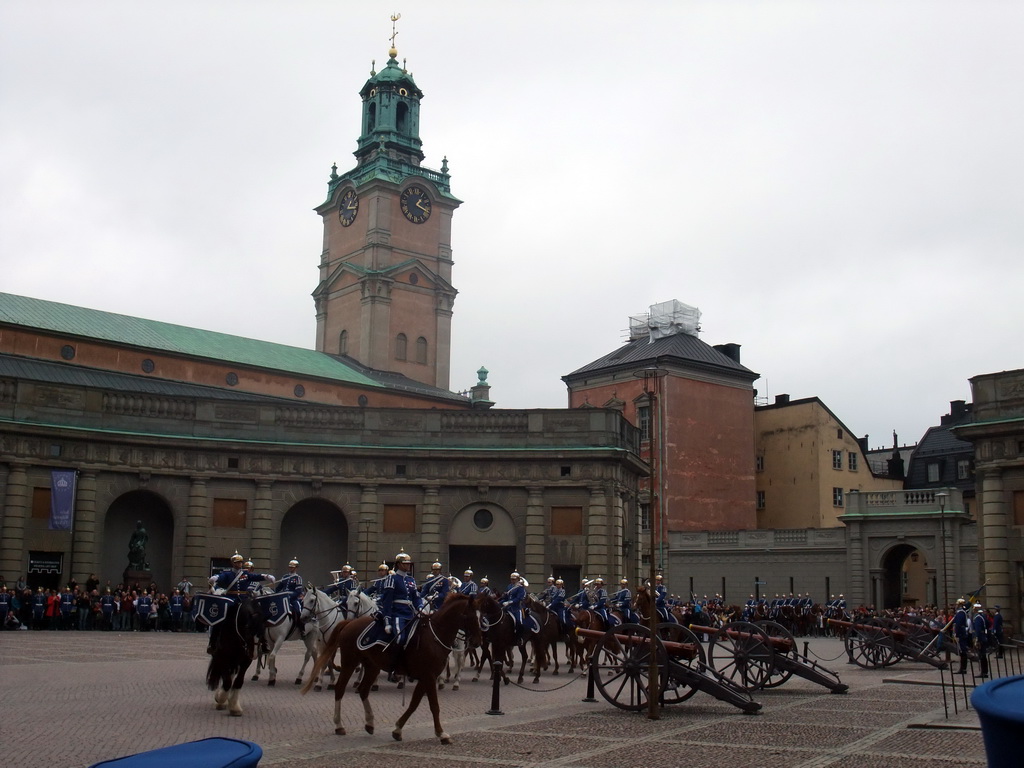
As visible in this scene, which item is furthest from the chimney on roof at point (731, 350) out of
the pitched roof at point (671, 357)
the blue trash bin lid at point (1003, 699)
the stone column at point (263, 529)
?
the blue trash bin lid at point (1003, 699)

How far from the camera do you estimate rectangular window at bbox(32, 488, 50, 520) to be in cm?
3974

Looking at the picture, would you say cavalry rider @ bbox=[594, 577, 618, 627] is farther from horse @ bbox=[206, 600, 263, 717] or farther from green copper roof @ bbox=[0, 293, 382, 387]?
green copper roof @ bbox=[0, 293, 382, 387]

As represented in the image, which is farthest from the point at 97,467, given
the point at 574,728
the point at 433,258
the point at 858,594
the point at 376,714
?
the point at 433,258

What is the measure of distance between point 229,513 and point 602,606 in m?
22.0

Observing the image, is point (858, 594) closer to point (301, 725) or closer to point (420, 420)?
point (420, 420)

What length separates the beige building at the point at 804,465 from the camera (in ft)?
240

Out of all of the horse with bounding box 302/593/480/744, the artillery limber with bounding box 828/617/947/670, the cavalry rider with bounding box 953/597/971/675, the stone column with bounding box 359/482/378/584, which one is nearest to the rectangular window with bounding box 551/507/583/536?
the stone column with bounding box 359/482/378/584

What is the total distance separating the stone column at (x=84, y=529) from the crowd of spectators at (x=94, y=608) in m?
0.45

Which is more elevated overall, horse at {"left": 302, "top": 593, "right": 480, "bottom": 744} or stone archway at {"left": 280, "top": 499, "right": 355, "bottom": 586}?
stone archway at {"left": 280, "top": 499, "right": 355, "bottom": 586}

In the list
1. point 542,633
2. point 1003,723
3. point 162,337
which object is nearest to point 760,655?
point 542,633

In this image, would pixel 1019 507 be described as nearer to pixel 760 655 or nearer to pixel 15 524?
pixel 760 655

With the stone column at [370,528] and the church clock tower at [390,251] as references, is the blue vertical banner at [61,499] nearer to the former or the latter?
the stone column at [370,528]

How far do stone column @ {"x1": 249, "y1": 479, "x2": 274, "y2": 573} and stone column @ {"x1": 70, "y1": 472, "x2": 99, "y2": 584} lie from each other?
5.88 m

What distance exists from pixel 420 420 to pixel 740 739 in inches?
1235
